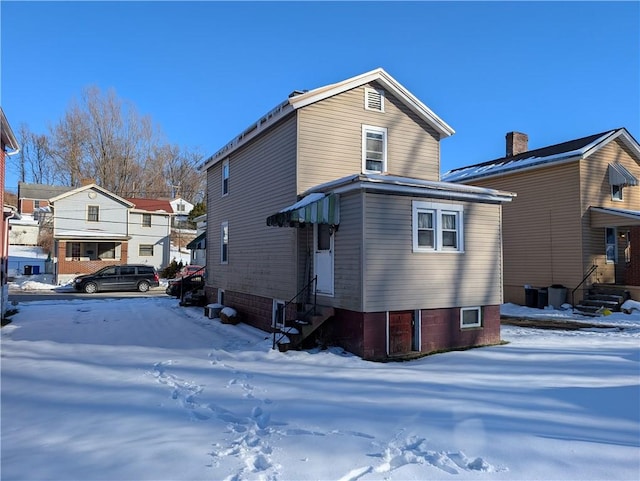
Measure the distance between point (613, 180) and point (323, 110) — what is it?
13.3 metres

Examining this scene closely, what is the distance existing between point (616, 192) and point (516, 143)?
6.49 m

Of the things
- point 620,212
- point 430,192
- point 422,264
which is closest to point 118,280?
point 422,264

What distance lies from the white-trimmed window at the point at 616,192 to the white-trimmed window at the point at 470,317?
441 inches

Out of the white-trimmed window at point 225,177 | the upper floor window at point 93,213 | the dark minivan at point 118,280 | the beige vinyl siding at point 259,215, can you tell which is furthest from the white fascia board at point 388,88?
the upper floor window at point 93,213

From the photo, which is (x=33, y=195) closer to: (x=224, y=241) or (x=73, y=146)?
(x=73, y=146)

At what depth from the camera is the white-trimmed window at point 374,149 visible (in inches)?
490

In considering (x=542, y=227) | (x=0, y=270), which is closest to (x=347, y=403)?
(x=0, y=270)

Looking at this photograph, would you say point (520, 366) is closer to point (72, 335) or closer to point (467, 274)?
point (467, 274)

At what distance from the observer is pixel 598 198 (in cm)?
1745

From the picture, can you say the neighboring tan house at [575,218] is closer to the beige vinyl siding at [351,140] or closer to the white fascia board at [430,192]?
the beige vinyl siding at [351,140]

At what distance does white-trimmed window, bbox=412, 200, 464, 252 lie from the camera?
32.8ft

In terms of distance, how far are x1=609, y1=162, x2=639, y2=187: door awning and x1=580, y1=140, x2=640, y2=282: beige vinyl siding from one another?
6.8 inches

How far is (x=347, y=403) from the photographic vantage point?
20.1 ft

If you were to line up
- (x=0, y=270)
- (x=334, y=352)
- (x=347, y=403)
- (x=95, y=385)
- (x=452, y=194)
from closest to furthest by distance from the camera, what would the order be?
(x=347, y=403) → (x=95, y=385) → (x=334, y=352) → (x=452, y=194) → (x=0, y=270)
